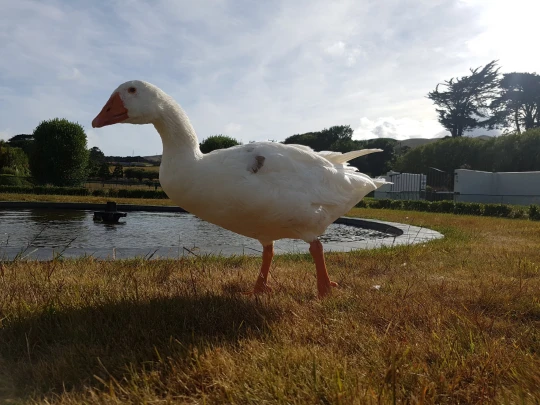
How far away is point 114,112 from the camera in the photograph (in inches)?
117

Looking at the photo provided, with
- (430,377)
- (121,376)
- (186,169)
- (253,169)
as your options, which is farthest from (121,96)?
(430,377)

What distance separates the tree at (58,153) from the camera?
95.0 ft

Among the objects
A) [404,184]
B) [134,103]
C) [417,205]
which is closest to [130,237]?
[134,103]

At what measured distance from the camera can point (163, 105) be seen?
2.99 meters

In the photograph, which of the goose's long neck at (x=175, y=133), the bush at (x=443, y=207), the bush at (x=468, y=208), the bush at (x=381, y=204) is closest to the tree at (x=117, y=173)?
the bush at (x=381, y=204)

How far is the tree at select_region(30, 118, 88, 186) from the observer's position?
2895 centimetres

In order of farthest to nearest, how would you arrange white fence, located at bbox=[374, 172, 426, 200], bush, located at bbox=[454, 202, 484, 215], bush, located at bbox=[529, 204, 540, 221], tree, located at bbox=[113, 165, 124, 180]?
tree, located at bbox=[113, 165, 124, 180] → white fence, located at bbox=[374, 172, 426, 200] → bush, located at bbox=[454, 202, 484, 215] → bush, located at bbox=[529, 204, 540, 221]

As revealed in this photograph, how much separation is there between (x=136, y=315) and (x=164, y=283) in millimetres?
991

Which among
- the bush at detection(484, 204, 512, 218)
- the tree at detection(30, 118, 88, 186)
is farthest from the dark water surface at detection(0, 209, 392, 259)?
the tree at detection(30, 118, 88, 186)

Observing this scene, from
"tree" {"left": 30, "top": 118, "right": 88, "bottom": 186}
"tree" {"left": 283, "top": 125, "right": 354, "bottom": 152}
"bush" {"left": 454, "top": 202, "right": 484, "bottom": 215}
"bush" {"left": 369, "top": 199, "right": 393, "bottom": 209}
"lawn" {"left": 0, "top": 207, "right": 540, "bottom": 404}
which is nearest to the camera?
"lawn" {"left": 0, "top": 207, "right": 540, "bottom": 404}

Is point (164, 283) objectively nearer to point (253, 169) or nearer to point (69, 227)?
point (253, 169)

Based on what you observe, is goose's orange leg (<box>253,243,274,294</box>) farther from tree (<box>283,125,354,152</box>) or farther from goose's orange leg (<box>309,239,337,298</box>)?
tree (<box>283,125,354,152</box>)

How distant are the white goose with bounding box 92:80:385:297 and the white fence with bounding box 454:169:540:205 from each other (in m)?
24.2

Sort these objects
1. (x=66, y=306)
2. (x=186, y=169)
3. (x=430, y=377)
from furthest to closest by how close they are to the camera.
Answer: (x=186, y=169), (x=66, y=306), (x=430, y=377)
